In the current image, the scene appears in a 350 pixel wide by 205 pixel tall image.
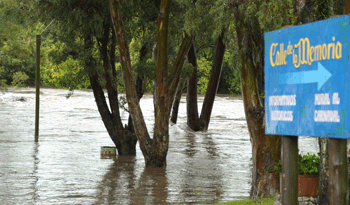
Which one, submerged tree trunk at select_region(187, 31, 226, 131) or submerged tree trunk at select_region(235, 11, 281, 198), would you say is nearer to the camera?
submerged tree trunk at select_region(235, 11, 281, 198)

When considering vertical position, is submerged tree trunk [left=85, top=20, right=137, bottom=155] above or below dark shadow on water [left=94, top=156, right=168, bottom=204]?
above

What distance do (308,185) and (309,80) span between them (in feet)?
8.10

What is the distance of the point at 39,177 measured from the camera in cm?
1298

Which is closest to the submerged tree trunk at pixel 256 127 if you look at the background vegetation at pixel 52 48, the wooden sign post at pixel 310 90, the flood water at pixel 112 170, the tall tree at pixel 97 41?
the background vegetation at pixel 52 48

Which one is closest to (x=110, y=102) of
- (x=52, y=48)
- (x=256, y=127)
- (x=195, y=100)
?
(x=52, y=48)

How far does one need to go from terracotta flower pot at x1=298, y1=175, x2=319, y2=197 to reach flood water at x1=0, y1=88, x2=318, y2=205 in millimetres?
3673

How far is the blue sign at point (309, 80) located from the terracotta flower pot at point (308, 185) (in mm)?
1840

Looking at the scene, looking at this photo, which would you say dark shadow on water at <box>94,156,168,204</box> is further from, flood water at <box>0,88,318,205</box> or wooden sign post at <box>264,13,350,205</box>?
wooden sign post at <box>264,13,350,205</box>

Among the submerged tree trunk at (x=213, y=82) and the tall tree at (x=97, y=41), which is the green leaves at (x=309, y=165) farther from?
the submerged tree trunk at (x=213, y=82)

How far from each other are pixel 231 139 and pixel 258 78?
14.4m

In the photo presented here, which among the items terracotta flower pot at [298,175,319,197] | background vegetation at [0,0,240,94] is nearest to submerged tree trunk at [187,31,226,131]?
background vegetation at [0,0,240,94]

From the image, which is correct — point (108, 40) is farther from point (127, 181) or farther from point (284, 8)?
point (284, 8)

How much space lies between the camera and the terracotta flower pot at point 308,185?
670cm

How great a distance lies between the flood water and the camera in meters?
10.8
